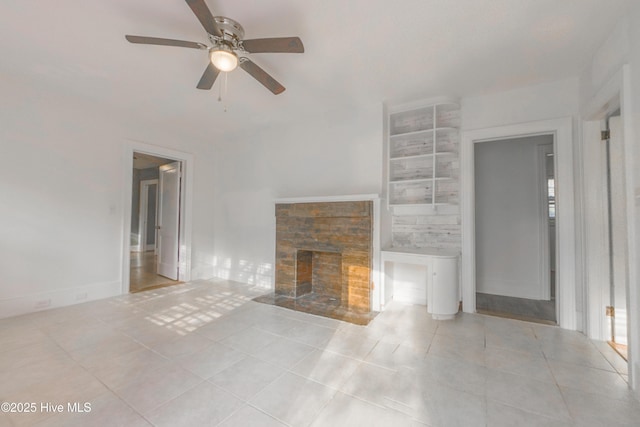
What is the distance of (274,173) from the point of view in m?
4.43

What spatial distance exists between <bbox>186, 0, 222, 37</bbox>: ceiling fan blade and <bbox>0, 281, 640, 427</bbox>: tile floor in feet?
7.90

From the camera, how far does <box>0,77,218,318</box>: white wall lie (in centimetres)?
305

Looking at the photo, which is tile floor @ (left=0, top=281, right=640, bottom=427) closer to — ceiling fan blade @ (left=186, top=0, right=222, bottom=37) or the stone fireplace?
the stone fireplace

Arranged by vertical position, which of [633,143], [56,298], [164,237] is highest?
[633,143]

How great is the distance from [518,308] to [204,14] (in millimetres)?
4478

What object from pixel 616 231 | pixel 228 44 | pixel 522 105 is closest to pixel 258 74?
pixel 228 44

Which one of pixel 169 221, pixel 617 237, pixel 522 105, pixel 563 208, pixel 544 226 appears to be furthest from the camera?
pixel 169 221

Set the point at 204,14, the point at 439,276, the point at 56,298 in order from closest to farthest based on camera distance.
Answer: the point at 204,14 → the point at 439,276 → the point at 56,298

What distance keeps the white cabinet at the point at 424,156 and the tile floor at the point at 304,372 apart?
1.55 m

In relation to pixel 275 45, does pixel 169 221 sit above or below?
below

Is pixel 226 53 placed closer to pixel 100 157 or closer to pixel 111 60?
pixel 111 60

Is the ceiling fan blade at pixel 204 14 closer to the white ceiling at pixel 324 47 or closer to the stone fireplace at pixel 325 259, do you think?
the white ceiling at pixel 324 47

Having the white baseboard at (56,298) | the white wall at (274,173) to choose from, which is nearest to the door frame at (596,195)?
the white wall at (274,173)

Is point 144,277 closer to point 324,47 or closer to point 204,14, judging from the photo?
point 204,14
